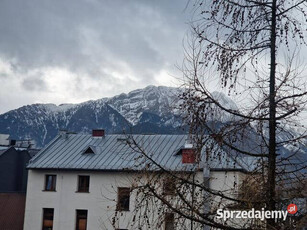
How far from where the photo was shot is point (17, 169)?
46.3m

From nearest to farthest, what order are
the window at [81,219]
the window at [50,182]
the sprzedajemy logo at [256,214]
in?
1. the sprzedajemy logo at [256,214]
2. the window at [81,219]
3. the window at [50,182]

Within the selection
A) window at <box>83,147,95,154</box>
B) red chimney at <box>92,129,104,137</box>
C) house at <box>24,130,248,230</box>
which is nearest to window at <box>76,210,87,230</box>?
house at <box>24,130,248,230</box>

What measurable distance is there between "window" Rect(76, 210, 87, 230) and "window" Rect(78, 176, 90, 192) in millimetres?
1616

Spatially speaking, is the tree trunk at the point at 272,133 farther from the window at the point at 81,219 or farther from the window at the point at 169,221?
the window at the point at 81,219

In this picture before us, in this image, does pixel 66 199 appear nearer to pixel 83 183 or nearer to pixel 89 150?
pixel 83 183

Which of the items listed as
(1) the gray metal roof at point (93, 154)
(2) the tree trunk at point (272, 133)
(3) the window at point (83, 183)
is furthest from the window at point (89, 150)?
(2) the tree trunk at point (272, 133)

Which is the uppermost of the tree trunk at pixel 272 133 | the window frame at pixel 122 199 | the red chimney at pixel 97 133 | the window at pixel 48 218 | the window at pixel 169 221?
the red chimney at pixel 97 133

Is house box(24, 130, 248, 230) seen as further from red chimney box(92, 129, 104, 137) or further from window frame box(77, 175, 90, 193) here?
red chimney box(92, 129, 104, 137)

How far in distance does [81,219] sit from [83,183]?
2652 mm

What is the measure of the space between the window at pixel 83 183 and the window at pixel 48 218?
9.32 ft

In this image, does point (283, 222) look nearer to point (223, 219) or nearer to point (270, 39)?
point (223, 219)

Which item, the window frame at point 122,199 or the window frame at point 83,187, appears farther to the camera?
the window frame at point 83,187

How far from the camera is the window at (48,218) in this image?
32.6 metres

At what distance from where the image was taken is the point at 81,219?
32.1 m
